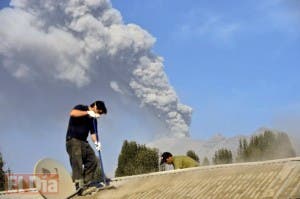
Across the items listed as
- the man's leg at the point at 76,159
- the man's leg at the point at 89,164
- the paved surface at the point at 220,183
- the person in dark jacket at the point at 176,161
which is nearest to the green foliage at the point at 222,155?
the person in dark jacket at the point at 176,161

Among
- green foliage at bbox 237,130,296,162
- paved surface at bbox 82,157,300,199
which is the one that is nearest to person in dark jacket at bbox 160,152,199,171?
paved surface at bbox 82,157,300,199

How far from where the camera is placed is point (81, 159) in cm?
1211

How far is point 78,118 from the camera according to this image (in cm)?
1220

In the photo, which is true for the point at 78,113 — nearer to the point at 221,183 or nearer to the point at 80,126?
the point at 80,126

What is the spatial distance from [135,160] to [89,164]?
117 feet

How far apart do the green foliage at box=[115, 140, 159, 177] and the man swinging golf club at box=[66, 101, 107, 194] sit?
3457cm

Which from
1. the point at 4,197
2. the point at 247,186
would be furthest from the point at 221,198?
the point at 4,197

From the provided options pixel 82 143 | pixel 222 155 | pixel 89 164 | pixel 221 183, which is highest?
pixel 222 155

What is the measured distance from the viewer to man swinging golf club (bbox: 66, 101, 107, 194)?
12.0 meters

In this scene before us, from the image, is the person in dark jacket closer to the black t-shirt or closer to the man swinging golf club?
the man swinging golf club

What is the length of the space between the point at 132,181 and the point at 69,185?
160cm

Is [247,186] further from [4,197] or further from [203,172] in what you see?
[4,197]

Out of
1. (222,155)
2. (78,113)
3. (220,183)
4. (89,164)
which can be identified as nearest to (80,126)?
(78,113)

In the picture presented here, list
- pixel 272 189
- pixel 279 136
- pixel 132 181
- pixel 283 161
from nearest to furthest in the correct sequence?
1. pixel 272 189
2. pixel 283 161
3. pixel 132 181
4. pixel 279 136
